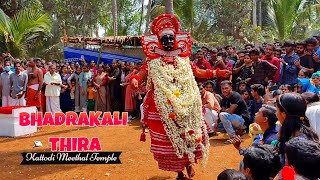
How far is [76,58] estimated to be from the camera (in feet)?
53.2

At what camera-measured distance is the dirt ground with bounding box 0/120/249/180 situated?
19.3ft

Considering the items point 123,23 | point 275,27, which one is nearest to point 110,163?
point 275,27

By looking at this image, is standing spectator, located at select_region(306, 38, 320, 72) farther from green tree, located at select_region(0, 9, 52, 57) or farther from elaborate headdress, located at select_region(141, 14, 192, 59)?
green tree, located at select_region(0, 9, 52, 57)

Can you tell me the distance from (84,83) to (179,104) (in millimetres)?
7115

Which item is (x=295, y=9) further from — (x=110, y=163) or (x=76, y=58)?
(x=110, y=163)

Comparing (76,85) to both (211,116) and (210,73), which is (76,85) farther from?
(210,73)

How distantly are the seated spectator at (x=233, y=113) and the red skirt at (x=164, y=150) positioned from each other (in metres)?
2.49

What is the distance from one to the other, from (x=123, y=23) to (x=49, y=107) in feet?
68.3

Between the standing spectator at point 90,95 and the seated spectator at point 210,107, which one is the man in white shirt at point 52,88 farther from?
the seated spectator at point 210,107

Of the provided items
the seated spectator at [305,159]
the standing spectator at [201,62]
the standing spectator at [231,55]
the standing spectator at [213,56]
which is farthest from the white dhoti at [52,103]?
the seated spectator at [305,159]

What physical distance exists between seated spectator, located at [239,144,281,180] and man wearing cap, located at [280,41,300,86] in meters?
5.26

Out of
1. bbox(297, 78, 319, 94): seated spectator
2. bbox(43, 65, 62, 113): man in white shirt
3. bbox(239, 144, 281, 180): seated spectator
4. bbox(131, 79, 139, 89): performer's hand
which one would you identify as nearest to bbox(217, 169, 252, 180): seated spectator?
bbox(239, 144, 281, 180): seated spectator

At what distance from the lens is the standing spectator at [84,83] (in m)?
11.8

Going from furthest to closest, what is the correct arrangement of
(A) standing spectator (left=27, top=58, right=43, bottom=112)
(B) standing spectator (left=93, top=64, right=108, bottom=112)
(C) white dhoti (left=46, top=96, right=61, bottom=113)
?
(B) standing spectator (left=93, top=64, right=108, bottom=112)
(C) white dhoti (left=46, top=96, right=61, bottom=113)
(A) standing spectator (left=27, top=58, right=43, bottom=112)
